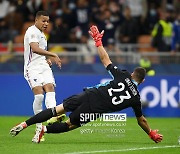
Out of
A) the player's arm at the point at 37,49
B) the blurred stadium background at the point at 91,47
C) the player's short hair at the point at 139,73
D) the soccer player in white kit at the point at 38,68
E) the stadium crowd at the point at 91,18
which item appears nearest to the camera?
the player's short hair at the point at 139,73

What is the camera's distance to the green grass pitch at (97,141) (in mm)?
11648

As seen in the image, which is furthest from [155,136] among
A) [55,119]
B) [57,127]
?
[55,119]

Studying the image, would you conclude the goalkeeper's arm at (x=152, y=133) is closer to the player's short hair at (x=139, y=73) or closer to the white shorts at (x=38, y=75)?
the player's short hair at (x=139, y=73)

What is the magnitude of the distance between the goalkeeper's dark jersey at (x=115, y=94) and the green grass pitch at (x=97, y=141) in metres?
0.66

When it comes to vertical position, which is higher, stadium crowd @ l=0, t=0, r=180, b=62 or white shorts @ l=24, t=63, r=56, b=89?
stadium crowd @ l=0, t=0, r=180, b=62

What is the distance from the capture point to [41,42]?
1372cm

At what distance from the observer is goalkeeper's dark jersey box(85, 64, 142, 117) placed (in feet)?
40.7

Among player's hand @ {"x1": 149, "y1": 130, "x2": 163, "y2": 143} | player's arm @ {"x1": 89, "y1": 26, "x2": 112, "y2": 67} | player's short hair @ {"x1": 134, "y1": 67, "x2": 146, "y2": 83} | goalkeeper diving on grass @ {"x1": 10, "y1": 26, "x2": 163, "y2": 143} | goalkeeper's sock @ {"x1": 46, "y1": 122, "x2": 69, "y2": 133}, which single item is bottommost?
player's hand @ {"x1": 149, "y1": 130, "x2": 163, "y2": 143}

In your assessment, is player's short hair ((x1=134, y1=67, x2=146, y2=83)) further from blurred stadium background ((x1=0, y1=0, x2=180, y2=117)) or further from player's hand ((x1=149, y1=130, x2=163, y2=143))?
blurred stadium background ((x1=0, y1=0, x2=180, y2=117))

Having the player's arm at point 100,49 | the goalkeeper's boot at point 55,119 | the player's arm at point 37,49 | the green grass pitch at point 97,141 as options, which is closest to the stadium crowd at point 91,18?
the green grass pitch at point 97,141

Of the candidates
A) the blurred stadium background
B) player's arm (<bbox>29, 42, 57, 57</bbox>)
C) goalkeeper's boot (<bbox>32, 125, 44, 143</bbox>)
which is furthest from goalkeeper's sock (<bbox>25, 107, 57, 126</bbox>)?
the blurred stadium background

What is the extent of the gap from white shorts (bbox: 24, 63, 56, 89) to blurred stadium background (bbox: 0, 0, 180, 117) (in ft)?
20.5

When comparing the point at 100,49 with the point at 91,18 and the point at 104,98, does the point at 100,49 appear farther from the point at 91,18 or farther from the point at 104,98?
the point at 91,18

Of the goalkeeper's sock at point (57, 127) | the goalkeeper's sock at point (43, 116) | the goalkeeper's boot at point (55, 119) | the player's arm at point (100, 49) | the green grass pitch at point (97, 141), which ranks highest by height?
the player's arm at point (100, 49)
